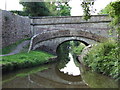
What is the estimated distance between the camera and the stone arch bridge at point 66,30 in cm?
1814

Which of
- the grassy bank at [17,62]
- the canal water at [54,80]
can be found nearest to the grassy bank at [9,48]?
the grassy bank at [17,62]

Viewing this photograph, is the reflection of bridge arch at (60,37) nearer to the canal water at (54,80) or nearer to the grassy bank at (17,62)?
the grassy bank at (17,62)

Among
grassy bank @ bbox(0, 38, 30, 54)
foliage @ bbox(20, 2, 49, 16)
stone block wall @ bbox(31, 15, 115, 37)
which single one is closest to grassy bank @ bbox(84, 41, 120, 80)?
grassy bank @ bbox(0, 38, 30, 54)

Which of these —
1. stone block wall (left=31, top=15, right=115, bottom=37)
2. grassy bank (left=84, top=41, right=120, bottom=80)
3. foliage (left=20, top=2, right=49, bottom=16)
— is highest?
foliage (left=20, top=2, right=49, bottom=16)

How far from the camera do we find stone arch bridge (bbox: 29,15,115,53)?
18.1 meters

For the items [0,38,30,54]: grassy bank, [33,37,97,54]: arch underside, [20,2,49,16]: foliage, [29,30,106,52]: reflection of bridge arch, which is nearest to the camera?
[0,38,30,54]: grassy bank

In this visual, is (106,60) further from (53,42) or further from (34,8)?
(34,8)

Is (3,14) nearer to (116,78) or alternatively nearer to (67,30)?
(67,30)

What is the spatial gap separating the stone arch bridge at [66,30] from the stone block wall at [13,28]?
79cm

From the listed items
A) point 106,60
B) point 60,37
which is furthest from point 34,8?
point 106,60

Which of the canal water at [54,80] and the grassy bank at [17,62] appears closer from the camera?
the canal water at [54,80]

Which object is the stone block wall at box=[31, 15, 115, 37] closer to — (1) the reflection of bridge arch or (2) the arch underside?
(1) the reflection of bridge arch

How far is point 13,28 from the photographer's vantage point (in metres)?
18.2

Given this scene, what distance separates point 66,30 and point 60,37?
92 centimetres
